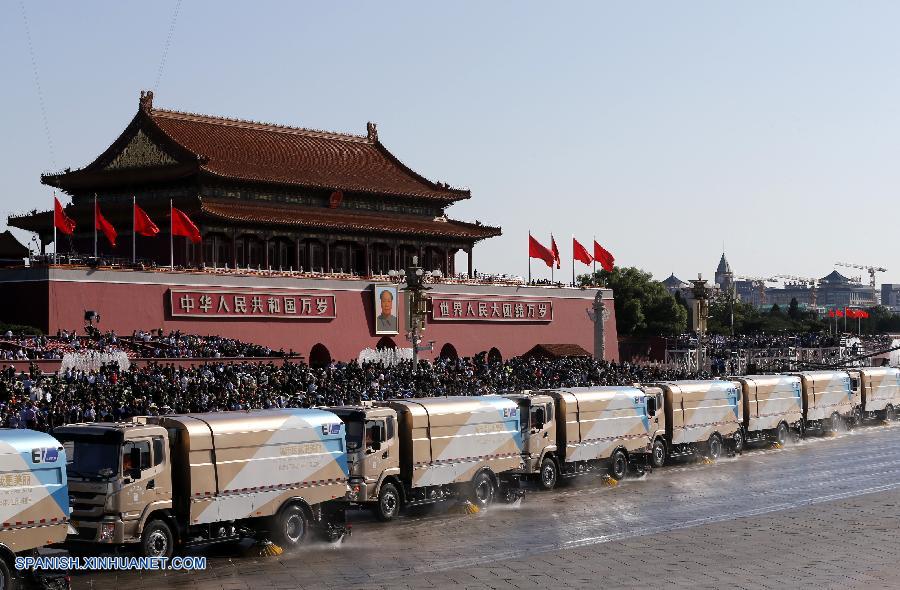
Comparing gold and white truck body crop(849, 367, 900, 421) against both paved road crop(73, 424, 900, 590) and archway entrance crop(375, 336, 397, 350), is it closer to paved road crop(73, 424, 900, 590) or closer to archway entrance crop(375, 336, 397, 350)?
paved road crop(73, 424, 900, 590)

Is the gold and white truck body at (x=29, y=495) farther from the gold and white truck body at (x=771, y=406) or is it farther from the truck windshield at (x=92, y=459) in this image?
the gold and white truck body at (x=771, y=406)

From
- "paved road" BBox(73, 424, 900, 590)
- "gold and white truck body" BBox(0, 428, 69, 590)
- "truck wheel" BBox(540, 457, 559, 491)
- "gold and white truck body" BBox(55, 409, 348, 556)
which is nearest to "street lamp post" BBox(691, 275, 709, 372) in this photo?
"paved road" BBox(73, 424, 900, 590)

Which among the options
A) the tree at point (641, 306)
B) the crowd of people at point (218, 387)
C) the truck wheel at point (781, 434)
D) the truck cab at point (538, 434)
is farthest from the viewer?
the tree at point (641, 306)

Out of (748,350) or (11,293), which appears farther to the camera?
(748,350)

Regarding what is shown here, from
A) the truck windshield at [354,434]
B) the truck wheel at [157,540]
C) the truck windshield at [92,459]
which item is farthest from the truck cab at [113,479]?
the truck windshield at [354,434]

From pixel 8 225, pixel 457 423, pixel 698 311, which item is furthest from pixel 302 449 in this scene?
pixel 698 311

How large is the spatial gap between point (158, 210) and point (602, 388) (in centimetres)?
3613

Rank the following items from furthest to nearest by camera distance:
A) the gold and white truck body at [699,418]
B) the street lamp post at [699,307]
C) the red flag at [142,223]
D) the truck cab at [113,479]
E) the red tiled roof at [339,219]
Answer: the street lamp post at [699,307] < the red tiled roof at [339,219] < the red flag at [142,223] < the gold and white truck body at [699,418] < the truck cab at [113,479]

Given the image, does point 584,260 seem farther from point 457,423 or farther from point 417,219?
point 457,423

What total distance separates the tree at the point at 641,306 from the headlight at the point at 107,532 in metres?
95.8

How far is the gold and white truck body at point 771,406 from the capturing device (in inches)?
1969

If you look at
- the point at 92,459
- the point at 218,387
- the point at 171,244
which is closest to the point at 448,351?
the point at 171,244

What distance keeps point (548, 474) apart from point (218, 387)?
12629 mm

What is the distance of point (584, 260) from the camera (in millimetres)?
81188
